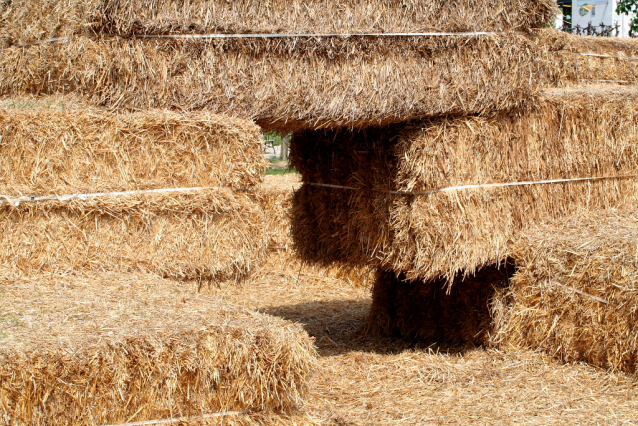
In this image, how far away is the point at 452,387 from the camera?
539 centimetres

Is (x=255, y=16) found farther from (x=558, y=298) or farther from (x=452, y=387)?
(x=558, y=298)

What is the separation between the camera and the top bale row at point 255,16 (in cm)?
450

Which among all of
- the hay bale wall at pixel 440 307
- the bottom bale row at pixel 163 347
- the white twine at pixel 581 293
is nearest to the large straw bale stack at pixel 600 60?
the hay bale wall at pixel 440 307

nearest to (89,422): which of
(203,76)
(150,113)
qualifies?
(150,113)

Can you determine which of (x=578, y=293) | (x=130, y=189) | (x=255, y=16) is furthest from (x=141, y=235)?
(x=578, y=293)

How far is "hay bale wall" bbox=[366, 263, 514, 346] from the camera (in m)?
6.20

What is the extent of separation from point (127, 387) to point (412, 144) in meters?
2.89

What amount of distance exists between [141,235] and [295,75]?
1.55 metres

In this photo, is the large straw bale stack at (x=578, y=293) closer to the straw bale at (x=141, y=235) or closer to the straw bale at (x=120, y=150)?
the straw bale at (x=141, y=235)

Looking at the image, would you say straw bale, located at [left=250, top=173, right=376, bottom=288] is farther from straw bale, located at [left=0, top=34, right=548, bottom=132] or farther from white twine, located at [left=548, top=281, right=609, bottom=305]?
straw bale, located at [left=0, top=34, right=548, bottom=132]

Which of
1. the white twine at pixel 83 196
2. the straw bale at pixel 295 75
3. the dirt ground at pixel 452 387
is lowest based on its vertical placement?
the dirt ground at pixel 452 387

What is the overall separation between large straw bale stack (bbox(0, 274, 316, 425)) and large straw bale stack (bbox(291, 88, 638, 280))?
1.87 metres

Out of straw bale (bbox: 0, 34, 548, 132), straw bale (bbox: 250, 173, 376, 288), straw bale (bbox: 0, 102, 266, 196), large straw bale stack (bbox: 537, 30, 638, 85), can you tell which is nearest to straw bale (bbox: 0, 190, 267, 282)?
straw bale (bbox: 0, 102, 266, 196)

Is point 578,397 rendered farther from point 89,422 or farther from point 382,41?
point 89,422
